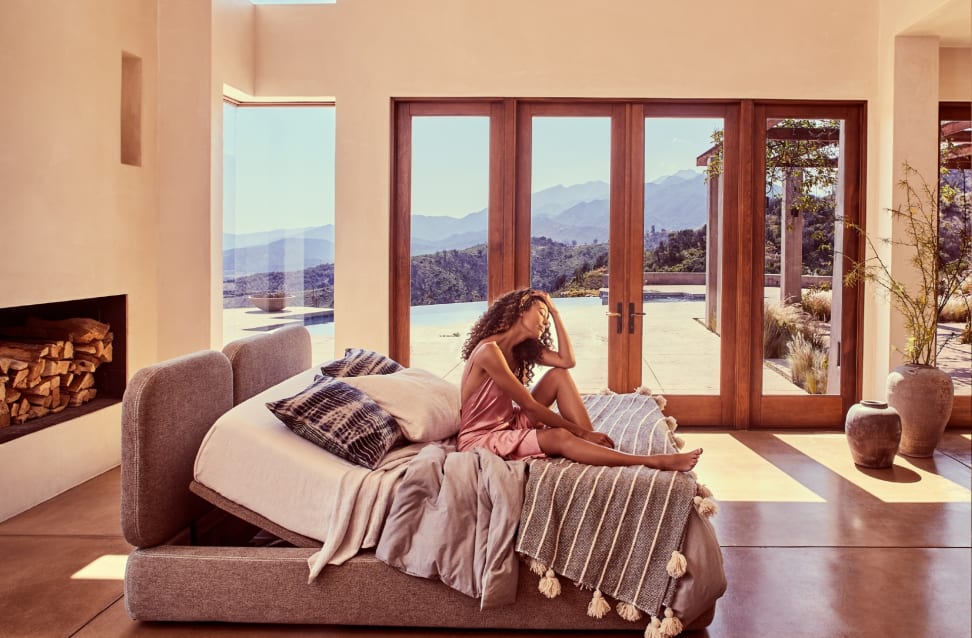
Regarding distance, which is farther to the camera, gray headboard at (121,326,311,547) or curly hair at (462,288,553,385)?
curly hair at (462,288,553,385)

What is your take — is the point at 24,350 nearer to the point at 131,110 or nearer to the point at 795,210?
the point at 131,110

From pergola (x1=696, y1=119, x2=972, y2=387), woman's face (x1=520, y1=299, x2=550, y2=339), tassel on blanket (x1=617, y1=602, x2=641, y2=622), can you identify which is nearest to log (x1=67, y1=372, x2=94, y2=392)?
woman's face (x1=520, y1=299, x2=550, y2=339)

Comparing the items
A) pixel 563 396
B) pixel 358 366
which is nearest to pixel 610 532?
pixel 563 396

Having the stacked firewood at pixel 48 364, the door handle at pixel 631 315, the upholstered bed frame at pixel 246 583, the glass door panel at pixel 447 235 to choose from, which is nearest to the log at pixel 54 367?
the stacked firewood at pixel 48 364

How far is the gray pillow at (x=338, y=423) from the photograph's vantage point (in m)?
2.72

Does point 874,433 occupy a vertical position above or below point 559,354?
below

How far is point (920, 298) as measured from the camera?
4828mm

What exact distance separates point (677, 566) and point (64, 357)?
344 cm

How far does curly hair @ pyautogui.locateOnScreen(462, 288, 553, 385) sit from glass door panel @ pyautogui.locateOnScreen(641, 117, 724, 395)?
7.60ft

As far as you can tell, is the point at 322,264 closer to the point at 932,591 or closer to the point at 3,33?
the point at 3,33

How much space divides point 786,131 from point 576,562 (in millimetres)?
4171

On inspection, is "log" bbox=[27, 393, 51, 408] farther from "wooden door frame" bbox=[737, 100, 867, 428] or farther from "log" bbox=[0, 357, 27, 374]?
"wooden door frame" bbox=[737, 100, 867, 428]

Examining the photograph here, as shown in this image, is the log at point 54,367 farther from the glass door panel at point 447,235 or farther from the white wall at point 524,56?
the glass door panel at point 447,235

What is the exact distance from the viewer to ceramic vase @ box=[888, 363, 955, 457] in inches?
181
